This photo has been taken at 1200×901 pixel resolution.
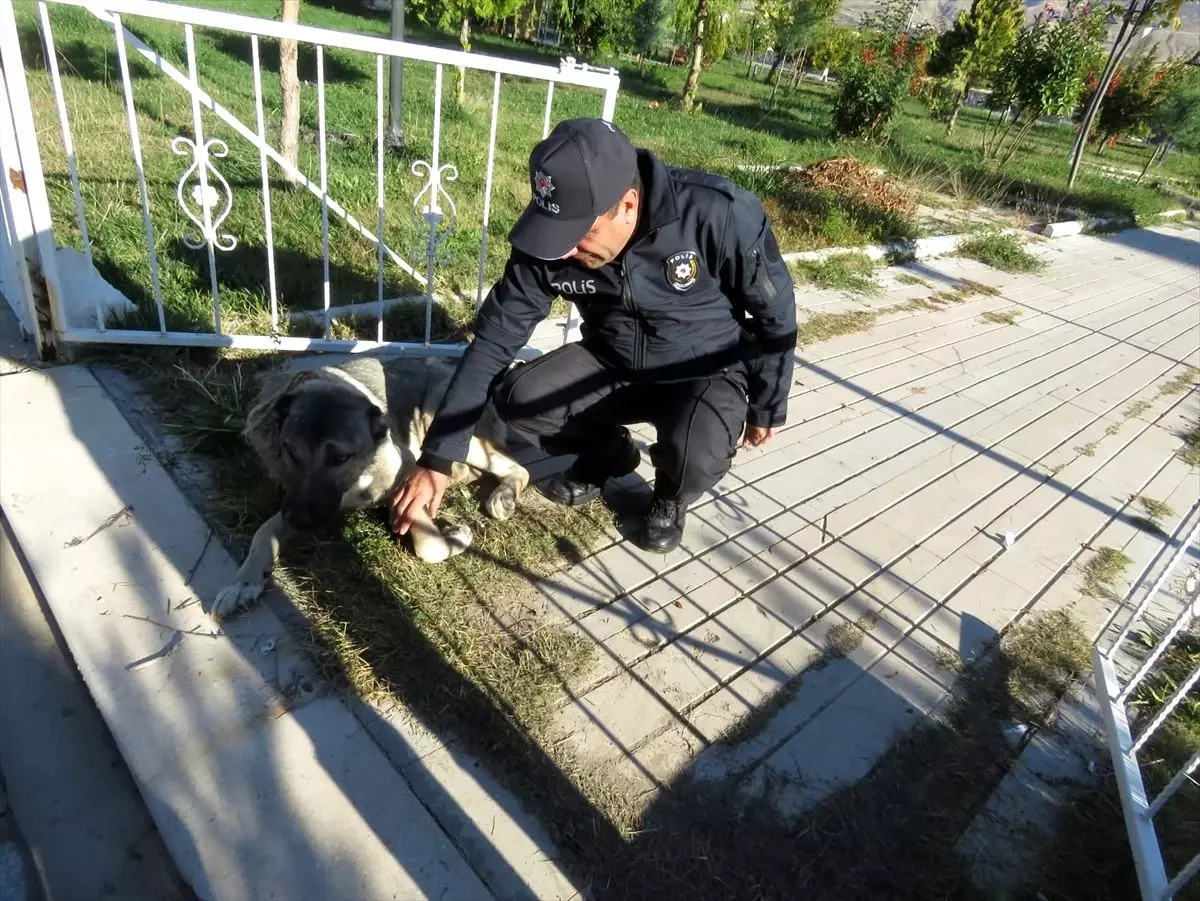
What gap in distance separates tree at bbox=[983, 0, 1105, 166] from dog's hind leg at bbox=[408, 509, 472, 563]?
13.7m

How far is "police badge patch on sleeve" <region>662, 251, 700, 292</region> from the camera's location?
264 cm

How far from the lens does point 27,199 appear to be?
121 inches

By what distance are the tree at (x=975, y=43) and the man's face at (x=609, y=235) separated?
20771 millimetres

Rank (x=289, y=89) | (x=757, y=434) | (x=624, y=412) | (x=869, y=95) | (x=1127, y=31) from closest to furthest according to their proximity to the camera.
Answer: (x=757, y=434), (x=624, y=412), (x=289, y=89), (x=1127, y=31), (x=869, y=95)

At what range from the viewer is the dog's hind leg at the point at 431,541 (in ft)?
8.93

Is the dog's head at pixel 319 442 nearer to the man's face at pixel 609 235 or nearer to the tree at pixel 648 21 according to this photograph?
the man's face at pixel 609 235

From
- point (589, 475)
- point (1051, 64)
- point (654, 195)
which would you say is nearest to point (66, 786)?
point (589, 475)

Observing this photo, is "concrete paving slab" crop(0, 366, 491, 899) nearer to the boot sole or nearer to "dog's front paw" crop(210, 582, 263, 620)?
"dog's front paw" crop(210, 582, 263, 620)

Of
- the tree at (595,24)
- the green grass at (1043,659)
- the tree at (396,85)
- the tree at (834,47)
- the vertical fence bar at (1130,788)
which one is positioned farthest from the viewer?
the tree at (834,47)

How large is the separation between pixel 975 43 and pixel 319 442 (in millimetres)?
23504

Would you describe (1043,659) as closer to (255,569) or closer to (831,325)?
(255,569)

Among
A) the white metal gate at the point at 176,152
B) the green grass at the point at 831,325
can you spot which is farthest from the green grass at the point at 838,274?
the white metal gate at the point at 176,152

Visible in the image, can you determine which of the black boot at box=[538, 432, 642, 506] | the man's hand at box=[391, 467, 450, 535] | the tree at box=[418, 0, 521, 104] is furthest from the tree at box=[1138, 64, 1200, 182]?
the man's hand at box=[391, 467, 450, 535]

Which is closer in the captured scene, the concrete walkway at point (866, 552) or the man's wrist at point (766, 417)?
the concrete walkway at point (866, 552)
